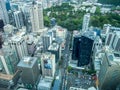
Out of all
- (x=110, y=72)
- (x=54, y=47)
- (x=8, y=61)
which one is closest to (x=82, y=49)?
(x=54, y=47)

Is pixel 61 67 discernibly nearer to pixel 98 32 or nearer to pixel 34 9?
pixel 98 32

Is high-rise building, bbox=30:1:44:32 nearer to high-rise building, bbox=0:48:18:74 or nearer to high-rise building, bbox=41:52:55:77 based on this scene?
high-rise building, bbox=0:48:18:74

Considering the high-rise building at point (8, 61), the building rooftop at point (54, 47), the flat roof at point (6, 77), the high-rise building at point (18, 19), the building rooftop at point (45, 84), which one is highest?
the high-rise building at point (18, 19)

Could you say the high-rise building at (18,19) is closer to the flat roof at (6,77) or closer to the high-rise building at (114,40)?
the flat roof at (6,77)

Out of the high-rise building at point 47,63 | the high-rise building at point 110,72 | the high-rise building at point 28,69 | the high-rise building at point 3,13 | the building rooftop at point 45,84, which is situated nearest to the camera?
the high-rise building at point 110,72

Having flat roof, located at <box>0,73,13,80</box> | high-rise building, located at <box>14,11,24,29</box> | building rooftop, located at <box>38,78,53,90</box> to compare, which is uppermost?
high-rise building, located at <box>14,11,24,29</box>

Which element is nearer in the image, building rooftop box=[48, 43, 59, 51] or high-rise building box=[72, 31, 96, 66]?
high-rise building box=[72, 31, 96, 66]

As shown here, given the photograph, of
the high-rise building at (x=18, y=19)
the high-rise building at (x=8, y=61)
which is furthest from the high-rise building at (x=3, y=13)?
the high-rise building at (x=8, y=61)

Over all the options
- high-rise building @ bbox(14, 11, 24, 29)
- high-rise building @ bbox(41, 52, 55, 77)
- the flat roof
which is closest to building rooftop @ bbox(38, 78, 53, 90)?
high-rise building @ bbox(41, 52, 55, 77)
